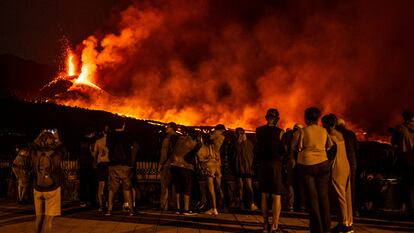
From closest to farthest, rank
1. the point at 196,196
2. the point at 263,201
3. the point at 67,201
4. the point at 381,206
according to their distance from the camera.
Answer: the point at 263,201
the point at 381,206
the point at 196,196
the point at 67,201

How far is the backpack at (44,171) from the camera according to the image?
6.87 m

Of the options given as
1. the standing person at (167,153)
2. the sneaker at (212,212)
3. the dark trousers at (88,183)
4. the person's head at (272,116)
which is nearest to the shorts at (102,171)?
the dark trousers at (88,183)

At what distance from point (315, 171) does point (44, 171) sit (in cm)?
392

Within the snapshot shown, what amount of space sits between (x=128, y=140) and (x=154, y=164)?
13.4 feet

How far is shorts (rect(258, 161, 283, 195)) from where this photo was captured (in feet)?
24.3

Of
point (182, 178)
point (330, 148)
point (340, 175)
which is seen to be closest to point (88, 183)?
point (182, 178)

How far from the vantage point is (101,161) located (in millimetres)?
11031

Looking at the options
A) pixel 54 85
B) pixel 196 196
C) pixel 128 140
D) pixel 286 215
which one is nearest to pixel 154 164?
pixel 196 196

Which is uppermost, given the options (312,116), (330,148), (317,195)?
(312,116)

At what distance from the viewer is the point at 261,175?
7.60 metres

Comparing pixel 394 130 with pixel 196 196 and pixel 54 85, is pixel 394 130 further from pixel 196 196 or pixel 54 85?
pixel 54 85

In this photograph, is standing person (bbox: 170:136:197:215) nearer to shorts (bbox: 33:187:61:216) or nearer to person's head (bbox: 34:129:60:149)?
person's head (bbox: 34:129:60:149)

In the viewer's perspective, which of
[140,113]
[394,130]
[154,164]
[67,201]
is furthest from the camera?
[140,113]

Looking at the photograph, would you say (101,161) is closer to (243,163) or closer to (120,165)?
(120,165)
